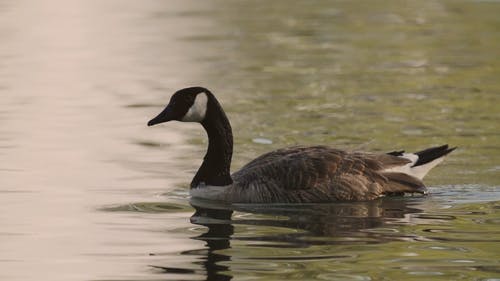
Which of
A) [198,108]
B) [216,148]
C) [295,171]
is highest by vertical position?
[198,108]

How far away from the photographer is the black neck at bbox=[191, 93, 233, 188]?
1753cm

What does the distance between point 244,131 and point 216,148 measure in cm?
463

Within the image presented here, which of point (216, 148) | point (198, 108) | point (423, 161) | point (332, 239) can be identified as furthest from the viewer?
point (216, 148)

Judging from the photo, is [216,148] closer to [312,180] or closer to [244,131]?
[312,180]

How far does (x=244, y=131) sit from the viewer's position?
2230cm

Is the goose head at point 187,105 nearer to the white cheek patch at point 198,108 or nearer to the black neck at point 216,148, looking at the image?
the white cheek patch at point 198,108

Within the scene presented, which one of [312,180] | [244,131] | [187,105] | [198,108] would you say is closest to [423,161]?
[312,180]

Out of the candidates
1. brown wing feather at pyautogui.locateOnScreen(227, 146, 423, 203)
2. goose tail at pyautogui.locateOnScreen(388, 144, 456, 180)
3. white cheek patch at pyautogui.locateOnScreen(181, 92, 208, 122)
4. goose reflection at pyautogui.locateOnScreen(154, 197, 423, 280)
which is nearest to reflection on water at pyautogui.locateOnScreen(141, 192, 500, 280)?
goose reflection at pyautogui.locateOnScreen(154, 197, 423, 280)

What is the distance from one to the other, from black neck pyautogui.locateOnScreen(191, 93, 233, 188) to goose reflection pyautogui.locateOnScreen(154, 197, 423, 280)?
0.36m

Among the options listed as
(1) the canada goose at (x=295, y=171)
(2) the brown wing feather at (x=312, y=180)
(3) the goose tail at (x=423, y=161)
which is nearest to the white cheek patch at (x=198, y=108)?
(1) the canada goose at (x=295, y=171)

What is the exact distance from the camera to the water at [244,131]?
44.8ft

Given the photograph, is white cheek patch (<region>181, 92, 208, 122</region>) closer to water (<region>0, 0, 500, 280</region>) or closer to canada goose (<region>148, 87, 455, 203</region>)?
canada goose (<region>148, 87, 455, 203</region>)

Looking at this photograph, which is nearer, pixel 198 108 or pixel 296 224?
pixel 296 224

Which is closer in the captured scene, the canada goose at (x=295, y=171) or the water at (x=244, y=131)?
the water at (x=244, y=131)
